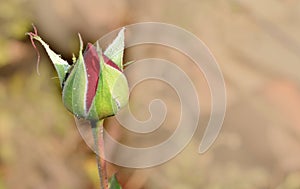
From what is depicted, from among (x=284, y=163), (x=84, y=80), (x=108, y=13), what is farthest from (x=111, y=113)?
(x=108, y=13)

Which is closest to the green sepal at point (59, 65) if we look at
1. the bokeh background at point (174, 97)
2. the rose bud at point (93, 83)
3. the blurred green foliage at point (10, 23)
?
the rose bud at point (93, 83)

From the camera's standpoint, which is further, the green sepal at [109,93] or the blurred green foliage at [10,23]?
the blurred green foliage at [10,23]

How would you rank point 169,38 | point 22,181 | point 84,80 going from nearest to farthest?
point 84,80
point 22,181
point 169,38

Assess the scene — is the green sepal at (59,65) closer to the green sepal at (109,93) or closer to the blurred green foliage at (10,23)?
the green sepal at (109,93)

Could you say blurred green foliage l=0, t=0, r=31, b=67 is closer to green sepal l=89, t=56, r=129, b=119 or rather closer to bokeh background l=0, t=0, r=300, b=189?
bokeh background l=0, t=0, r=300, b=189

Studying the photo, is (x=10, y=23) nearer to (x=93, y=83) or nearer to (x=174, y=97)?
(x=174, y=97)

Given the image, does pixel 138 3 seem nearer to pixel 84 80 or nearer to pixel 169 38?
pixel 169 38

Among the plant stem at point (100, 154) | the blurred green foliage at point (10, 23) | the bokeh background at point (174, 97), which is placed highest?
the plant stem at point (100, 154)

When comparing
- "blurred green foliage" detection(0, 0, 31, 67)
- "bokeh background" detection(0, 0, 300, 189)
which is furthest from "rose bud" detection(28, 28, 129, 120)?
"blurred green foliage" detection(0, 0, 31, 67)
